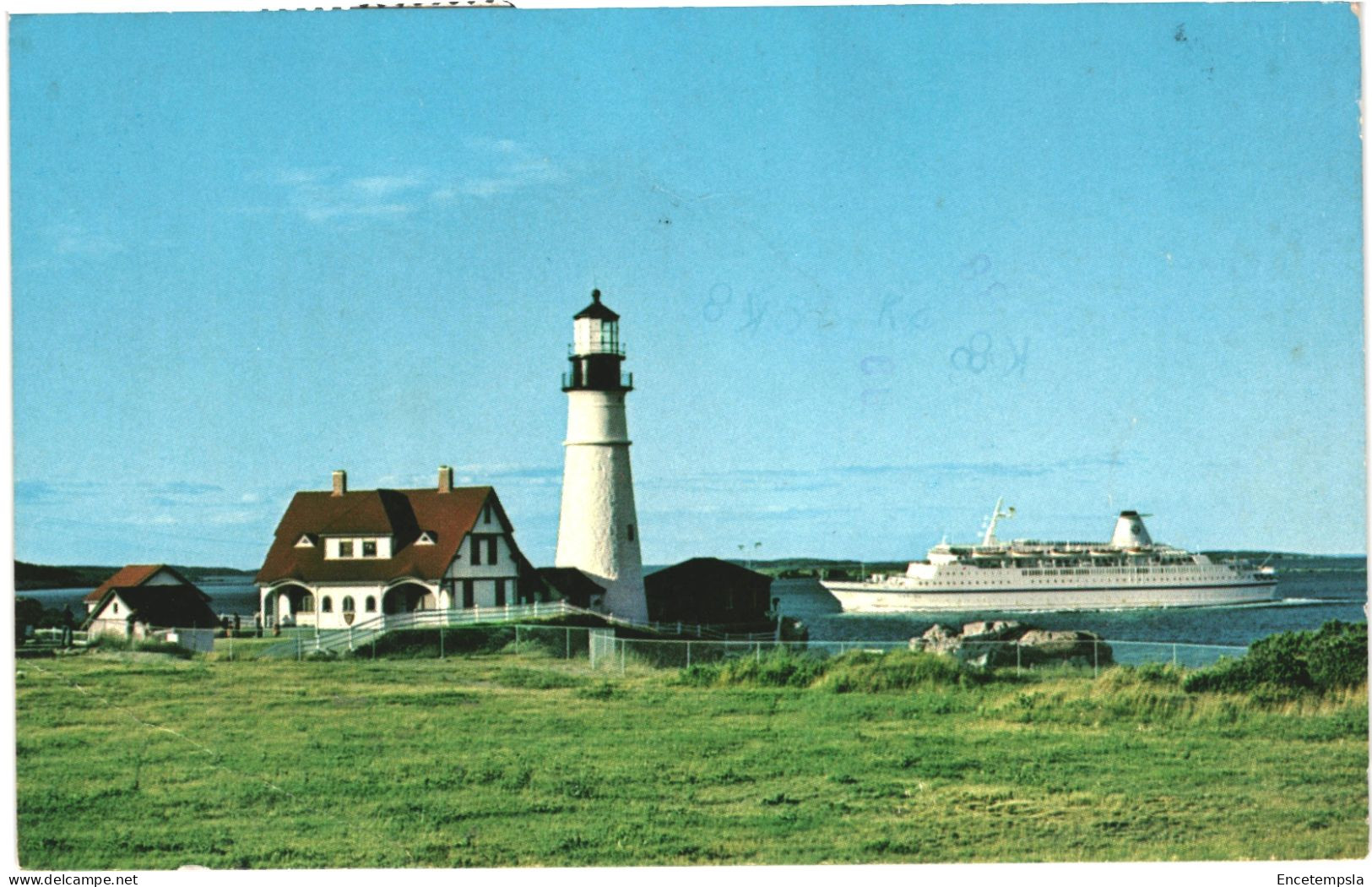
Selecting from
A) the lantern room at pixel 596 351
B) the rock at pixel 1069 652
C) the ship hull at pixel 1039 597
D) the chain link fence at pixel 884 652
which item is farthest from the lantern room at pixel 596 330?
the ship hull at pixel 1039 597

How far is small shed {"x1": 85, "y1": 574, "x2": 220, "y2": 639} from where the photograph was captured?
14.4m

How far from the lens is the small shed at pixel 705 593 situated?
17891 mm

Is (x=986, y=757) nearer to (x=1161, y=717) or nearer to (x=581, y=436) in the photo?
(x=1161, y=717)

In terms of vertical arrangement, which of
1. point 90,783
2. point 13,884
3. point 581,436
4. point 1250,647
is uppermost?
point 581,436

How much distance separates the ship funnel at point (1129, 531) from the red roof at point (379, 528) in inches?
278

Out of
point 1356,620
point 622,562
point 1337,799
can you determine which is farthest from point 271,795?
point 1356,620

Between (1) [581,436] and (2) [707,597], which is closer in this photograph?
(1) [581,436]

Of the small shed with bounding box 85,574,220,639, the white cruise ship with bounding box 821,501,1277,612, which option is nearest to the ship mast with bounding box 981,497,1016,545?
the white cruise ship with bounding box 821,501,1277,612

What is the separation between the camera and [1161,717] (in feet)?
41.9

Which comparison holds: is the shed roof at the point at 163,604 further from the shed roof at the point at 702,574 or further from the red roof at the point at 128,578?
the shed roof at the point at 702,574

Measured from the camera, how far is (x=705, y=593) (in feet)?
60.2

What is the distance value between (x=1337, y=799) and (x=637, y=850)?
5735 millimetres

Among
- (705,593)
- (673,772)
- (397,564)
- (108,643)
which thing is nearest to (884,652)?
(673,772)

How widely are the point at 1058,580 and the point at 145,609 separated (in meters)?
17.6
